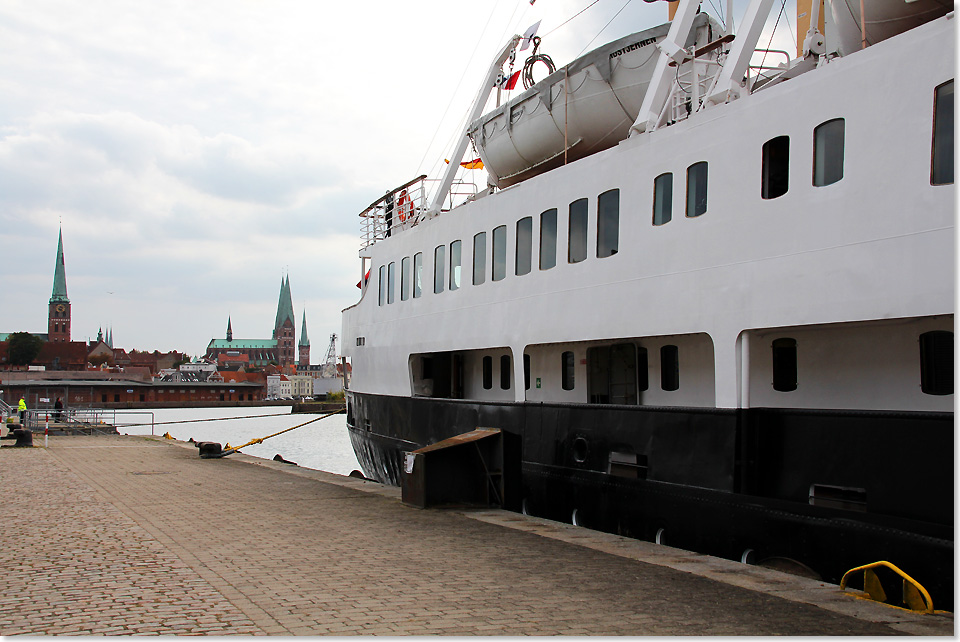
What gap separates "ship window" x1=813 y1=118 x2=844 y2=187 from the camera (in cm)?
838

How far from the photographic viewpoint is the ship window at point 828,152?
838 centimetres

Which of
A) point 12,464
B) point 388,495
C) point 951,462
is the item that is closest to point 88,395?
point 12,464

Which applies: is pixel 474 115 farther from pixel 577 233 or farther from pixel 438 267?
pixel 577 233

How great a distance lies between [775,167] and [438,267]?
8.32 metres

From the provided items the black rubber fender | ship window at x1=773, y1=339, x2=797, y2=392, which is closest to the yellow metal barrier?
ship window at x1=773, y1=339, x2=797, y2=392

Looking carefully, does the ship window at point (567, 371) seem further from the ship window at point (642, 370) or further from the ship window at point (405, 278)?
the ship window at point (405, 278)

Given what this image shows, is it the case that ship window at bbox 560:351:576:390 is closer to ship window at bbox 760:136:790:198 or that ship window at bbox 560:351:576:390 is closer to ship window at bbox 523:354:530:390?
ship window at bbox 523:354:530:390

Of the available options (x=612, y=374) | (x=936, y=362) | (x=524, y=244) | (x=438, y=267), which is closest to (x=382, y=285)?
(x=438, y=267)

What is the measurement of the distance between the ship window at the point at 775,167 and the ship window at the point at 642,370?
3.33 metres

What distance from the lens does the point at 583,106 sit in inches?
552

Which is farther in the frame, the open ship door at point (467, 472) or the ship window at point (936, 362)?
the open ship door at point (467, 472)

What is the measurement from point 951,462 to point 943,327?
147cm

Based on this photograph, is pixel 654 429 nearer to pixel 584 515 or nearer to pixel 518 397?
pixel 584 515

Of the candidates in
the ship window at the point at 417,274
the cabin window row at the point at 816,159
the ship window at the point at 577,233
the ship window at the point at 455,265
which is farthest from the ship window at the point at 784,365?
the ship window at the point at 417,274
